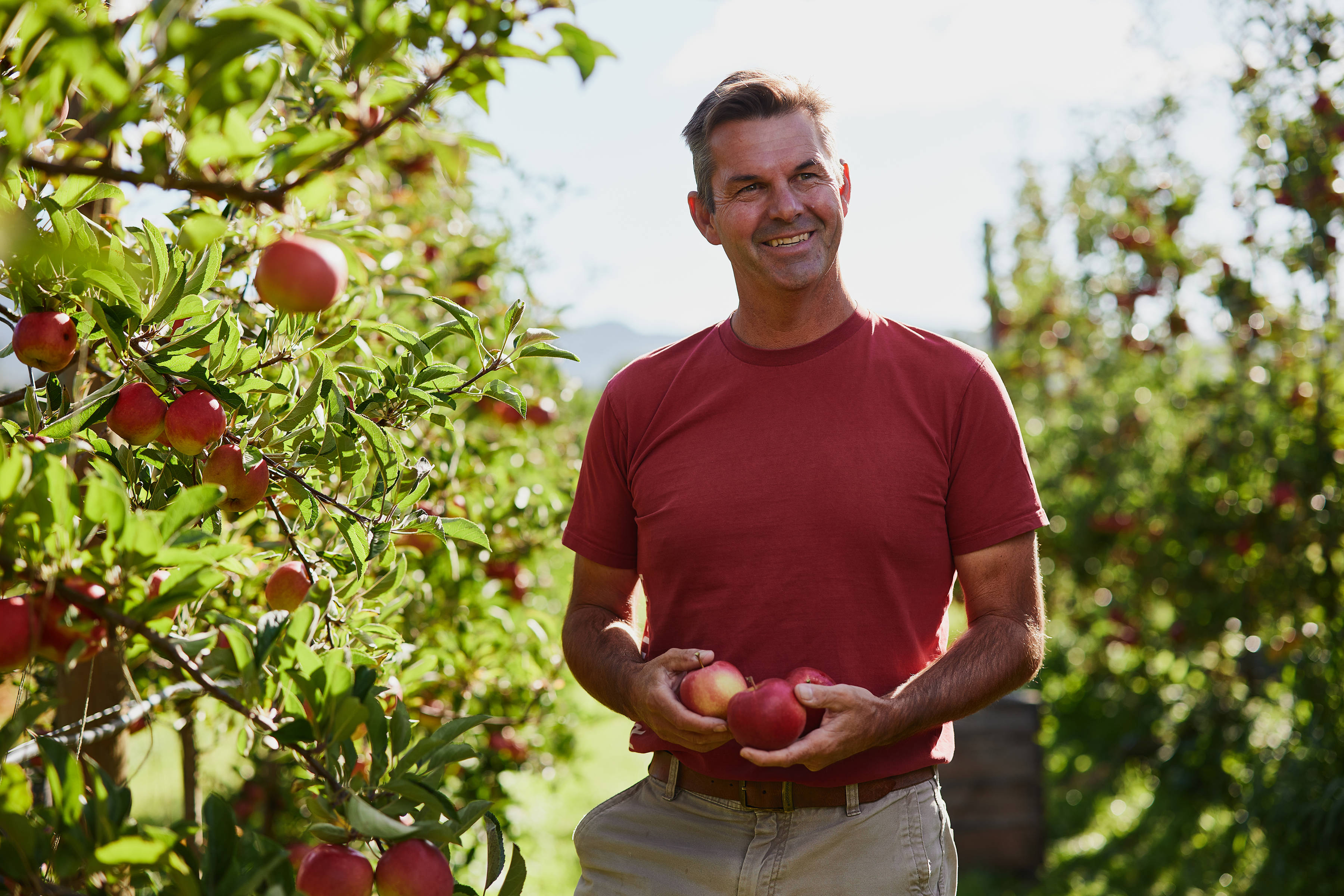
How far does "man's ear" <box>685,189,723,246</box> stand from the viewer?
7.30ft

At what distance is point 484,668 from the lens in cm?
271

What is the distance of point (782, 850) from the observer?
5.78ft

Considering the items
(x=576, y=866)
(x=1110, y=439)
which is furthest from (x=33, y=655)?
(x=1110, y=439)

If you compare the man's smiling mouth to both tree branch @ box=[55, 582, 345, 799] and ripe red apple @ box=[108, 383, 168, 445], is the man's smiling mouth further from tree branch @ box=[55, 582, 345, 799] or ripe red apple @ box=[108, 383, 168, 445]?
tree branch @ box=[55, 582, 345, 799]

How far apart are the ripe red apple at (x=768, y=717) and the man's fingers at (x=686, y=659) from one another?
0.12 meters

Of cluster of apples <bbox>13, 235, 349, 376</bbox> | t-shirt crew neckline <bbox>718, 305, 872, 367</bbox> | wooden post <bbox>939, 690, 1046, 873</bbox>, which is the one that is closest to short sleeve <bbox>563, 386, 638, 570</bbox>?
t-shirt crew neckline <bbox>718, 305, 872, 367</bbox>

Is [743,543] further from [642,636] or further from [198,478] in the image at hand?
[198,478]

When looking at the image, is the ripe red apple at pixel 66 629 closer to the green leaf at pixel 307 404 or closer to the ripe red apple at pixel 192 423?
the ripe red apple at pixel 192 423

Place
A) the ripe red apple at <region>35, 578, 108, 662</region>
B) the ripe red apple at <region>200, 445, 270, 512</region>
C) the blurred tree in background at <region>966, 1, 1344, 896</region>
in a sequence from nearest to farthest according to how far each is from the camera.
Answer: the ripe red apple at <region>35, 578, 108, 662</region> < the ripe red apple at <region>200, 445, 270, 512</region> < the blurred tree in background at <region>966, 1, 1344, 896</region>

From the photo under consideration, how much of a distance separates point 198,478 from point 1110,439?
5685 millimetres

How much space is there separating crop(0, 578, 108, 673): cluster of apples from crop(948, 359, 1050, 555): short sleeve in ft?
4.42

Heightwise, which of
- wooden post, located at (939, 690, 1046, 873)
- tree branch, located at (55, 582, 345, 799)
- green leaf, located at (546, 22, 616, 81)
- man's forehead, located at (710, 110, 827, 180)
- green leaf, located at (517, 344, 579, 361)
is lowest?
wooden post, located at (939, 690, 1046, 873)

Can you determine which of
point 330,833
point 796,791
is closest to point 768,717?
point 796,791

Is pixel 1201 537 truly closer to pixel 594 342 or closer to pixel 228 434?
pixel 594 342
